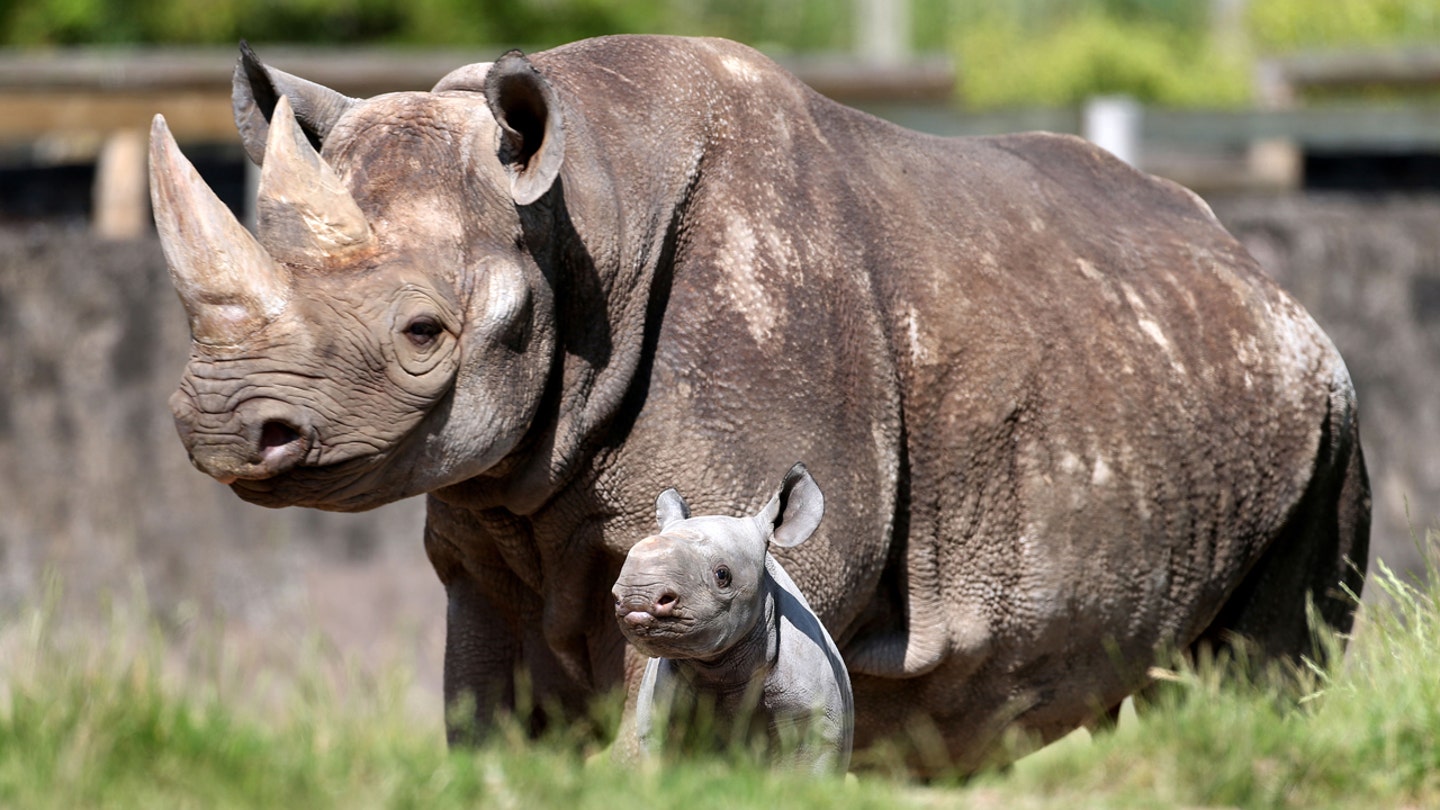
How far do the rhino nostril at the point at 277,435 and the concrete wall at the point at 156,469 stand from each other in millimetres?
6759

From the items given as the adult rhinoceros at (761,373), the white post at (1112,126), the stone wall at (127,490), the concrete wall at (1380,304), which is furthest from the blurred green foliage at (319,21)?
the adult rhinoceros at (761,373)

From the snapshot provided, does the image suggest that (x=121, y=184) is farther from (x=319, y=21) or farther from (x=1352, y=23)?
(x=1352, y=23)

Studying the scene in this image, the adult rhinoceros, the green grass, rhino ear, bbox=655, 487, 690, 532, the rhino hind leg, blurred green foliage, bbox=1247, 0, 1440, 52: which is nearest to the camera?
the green grass

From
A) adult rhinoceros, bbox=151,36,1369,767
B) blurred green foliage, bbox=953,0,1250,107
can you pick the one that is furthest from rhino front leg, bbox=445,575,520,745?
blurred green foliage, bbox=953,0,1250,107

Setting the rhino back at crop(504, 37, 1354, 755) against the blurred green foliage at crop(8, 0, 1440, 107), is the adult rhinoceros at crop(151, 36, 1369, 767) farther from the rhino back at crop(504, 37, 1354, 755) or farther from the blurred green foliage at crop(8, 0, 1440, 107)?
the blurred green foliage at crop(8, 0, 1440, 107)

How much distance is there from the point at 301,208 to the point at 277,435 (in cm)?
51

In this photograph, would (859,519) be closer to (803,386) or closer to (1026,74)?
(803,386)

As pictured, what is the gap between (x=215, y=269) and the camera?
4.33 meters

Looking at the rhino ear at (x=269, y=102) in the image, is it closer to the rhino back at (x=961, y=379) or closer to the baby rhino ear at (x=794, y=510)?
the rhino back at (x=961, y=379)

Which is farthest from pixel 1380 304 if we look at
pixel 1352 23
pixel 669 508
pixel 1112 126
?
pixel 1352 23

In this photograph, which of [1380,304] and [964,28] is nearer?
[1380,304]

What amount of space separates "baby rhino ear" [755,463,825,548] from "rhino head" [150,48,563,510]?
594mm

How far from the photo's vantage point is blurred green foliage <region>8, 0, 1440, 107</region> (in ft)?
89.3

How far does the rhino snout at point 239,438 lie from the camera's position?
4.25m
